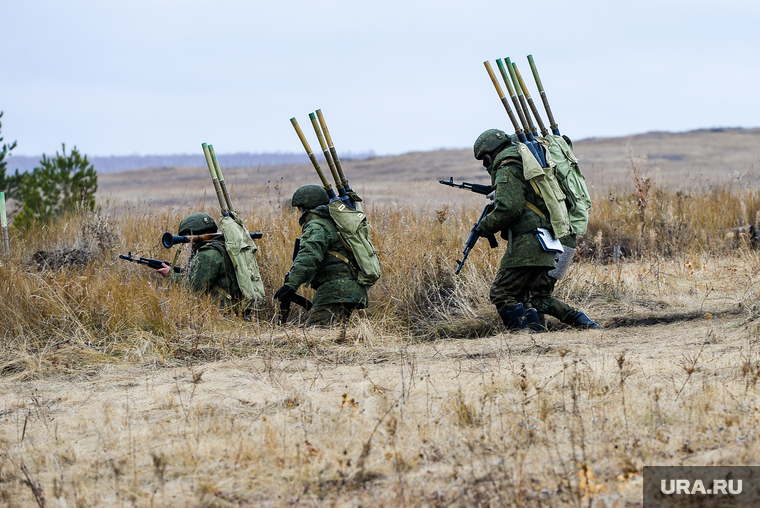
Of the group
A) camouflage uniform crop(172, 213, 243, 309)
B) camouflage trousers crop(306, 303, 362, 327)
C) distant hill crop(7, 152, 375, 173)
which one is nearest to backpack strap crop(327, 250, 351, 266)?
camouflage trousers crop(306, 303, 362, 327)

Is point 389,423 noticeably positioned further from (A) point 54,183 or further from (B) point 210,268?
(A) point 54,183

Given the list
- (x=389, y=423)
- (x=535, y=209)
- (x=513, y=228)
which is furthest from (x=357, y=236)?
(x=389, y=423)

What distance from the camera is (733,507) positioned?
3.01 m

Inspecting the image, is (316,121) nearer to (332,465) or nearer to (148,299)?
(148,299)

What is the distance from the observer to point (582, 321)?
6293 mm

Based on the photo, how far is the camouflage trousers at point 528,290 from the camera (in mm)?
6137

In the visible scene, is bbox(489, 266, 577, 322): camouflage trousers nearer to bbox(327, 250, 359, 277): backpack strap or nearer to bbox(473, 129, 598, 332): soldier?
bbox(473, 129, 598, 332): soldier

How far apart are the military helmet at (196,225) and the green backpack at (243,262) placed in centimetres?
14

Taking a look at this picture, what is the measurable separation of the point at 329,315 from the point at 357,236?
2.29 ft

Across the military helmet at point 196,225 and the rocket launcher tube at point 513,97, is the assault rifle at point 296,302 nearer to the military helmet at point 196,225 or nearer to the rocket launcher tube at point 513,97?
the military helmet at point 196,225

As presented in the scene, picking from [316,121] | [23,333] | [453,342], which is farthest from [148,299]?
[453,342]

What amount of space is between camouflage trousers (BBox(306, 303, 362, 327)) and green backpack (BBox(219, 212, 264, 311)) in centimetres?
52

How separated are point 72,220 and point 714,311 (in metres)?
7.16

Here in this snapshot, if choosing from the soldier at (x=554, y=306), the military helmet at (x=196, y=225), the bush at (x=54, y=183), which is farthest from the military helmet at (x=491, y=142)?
the bush at (x=54, y=183)
